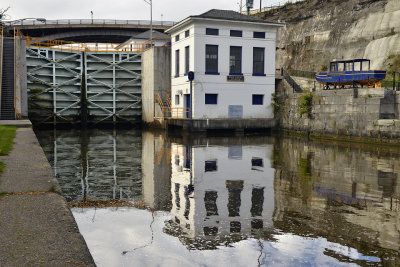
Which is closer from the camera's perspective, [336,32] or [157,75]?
[157,75]

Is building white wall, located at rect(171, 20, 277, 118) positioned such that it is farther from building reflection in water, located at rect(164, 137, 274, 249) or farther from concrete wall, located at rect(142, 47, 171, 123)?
building reflection in water, located at rect(164, 137, 274, 249)

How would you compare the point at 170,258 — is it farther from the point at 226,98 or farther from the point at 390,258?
the point at 226,98

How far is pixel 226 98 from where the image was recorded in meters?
29.1

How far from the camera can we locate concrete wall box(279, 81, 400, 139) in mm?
19297

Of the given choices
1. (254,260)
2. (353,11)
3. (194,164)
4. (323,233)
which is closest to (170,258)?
(254,260)

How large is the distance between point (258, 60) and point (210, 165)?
61.7 ft

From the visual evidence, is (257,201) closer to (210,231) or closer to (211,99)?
(210,231)

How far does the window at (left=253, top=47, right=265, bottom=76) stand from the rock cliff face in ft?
28.6

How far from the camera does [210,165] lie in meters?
13.1

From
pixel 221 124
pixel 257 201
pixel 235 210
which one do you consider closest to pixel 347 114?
pixel 221 124

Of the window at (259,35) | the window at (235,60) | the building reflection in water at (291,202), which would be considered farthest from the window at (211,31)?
the building reflection in water at (291,202)

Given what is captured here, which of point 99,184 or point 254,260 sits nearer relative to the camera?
point 254,260

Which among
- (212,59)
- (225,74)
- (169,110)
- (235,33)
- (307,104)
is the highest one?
(235,33)

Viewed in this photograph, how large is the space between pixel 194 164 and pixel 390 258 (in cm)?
865
